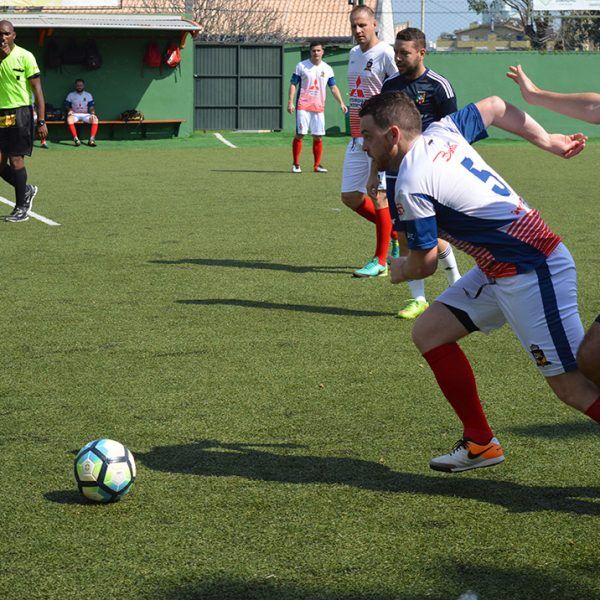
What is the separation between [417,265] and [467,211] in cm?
30

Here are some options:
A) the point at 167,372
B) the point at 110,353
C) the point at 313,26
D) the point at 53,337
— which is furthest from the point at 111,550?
the point at 313,26

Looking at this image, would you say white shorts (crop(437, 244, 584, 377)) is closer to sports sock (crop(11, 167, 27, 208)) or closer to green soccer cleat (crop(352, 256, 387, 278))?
green soccer cleat (crop(352, 256, 387, 278))

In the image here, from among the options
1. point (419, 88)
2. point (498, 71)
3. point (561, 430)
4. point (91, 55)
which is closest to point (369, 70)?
point (419, 88)

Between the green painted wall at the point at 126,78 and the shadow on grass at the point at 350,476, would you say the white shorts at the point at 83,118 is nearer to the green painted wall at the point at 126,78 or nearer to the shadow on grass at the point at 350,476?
the green painted wall at the point at 126,78

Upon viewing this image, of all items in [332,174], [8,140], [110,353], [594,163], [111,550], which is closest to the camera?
[111,550]

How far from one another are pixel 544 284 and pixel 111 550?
2.03 m

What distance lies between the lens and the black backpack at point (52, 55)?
2661 centimetres

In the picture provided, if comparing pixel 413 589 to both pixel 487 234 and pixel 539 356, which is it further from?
pixel 487 234

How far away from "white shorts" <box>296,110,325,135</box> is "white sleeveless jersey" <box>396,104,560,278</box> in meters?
15.4

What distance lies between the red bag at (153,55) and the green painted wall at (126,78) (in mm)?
193

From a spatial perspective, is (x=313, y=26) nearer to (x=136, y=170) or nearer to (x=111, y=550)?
(x=136, y=170)

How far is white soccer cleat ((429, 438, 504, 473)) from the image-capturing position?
462cm

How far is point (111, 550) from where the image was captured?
3908 millimetres

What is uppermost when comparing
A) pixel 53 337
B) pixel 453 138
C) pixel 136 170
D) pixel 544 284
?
pixel 453 138
